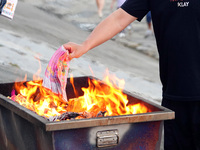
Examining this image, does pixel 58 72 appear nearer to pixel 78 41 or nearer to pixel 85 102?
pixel 85 102

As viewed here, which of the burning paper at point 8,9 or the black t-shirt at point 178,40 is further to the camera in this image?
the burning paper at point 8,9

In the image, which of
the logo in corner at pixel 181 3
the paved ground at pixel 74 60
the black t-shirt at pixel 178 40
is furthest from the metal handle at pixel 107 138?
the paved ground at pixel 74 60

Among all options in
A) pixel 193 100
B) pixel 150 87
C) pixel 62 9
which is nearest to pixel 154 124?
pixel 193 100

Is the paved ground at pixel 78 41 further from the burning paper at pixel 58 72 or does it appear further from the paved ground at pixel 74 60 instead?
the burning paper at pixel 58 72

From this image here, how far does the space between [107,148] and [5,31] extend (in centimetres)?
531

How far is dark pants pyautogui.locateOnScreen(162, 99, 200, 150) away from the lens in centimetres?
304

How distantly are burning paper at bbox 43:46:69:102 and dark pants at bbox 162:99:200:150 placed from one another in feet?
2.59

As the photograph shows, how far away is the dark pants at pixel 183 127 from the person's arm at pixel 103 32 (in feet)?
2.20

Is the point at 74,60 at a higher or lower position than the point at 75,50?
lower

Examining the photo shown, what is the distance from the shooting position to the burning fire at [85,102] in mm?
3068

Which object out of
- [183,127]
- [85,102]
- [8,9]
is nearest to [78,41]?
[8,9]

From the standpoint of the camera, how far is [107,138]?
2.61 meters

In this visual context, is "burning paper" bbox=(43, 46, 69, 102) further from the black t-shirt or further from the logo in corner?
the logo in corner

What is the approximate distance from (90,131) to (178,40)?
94 cm
